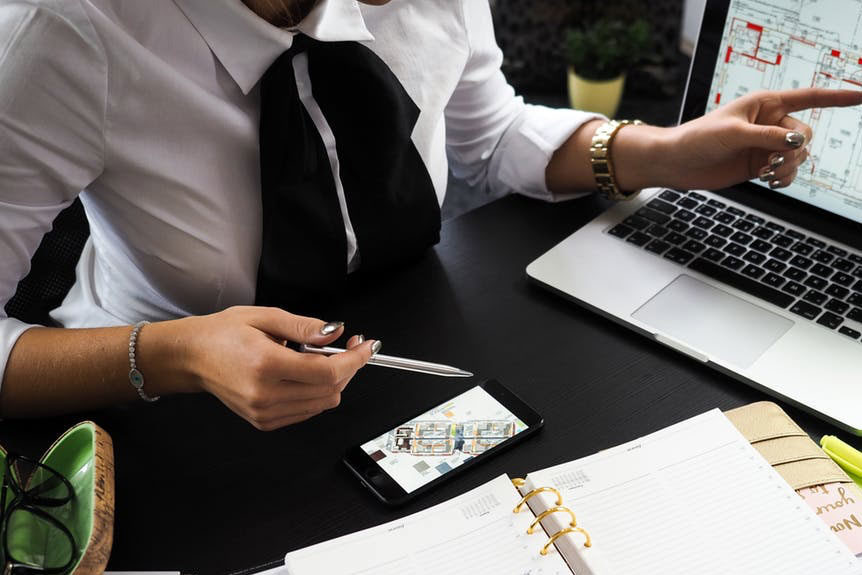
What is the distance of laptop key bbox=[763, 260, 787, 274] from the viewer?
931mm

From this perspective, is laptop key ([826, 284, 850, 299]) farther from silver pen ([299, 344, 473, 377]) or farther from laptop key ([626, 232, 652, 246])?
silver pen ([299, 344, 473, 377])

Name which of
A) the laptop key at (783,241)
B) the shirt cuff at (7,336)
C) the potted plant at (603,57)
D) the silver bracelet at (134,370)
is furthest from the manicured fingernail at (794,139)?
the potted plant at (603,57)

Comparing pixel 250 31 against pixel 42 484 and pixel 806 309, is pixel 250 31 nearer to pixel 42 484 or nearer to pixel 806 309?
pixel 42 484

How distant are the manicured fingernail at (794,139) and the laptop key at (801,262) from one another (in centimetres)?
13

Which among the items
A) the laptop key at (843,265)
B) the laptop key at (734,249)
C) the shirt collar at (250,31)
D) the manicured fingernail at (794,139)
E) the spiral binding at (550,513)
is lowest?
the spiral binding at (550,513)

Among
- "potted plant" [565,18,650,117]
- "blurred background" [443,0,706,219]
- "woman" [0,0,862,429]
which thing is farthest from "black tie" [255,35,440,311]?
"potted plant" [565,18,650,117]

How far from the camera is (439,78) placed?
1.03m

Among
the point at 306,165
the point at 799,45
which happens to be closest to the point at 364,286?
the point at 306,165

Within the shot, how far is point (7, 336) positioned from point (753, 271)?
2.54 feet

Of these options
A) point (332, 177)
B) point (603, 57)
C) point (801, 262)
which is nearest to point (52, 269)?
point (332, 177)

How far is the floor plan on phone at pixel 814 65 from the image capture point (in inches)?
35.0

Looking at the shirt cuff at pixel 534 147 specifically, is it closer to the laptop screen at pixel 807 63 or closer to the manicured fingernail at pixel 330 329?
the laptop screen at pixel 807 63

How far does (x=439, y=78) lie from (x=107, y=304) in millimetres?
489

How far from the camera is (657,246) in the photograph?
0.99 meters
